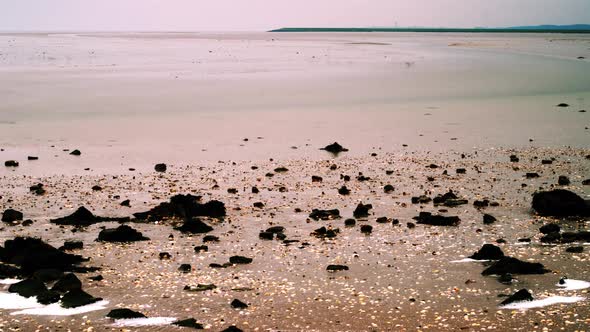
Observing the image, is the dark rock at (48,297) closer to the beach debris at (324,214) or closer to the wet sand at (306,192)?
the wet sand at (306,192)

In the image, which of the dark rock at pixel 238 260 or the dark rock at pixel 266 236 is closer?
the dark rock at pixel 238 260

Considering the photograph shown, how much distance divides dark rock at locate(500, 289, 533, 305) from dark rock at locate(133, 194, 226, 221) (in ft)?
20.9

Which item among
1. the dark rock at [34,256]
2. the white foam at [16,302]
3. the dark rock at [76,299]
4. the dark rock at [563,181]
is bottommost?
the dark rock at [563,181]

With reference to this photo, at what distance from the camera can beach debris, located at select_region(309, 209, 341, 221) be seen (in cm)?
1445

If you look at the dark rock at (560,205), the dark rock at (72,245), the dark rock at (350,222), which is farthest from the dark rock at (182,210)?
the dark rock at (560,205)

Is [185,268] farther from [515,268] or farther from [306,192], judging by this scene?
[306,192]

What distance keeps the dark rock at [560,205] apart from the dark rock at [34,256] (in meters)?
8.22

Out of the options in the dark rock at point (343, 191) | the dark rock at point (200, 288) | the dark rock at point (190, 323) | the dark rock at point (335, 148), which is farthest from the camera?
the dark rock at point (335, 148)

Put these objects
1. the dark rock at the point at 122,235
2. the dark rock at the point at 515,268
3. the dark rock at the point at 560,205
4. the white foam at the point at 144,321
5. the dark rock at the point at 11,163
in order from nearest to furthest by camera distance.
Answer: the white foam at the point at 144,321 < the dark rock at the point at 515,268 < the dark rock at the point at 122,235 < the dark rock at the point at 560,205 < the dark rock at the point at 11,163

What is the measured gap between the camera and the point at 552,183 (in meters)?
17.3

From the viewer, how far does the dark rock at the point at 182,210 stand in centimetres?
1438

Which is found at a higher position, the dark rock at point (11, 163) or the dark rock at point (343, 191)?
the dark rock at point (11, 163)

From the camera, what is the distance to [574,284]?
34.2 ft

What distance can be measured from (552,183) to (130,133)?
46.0 ft
